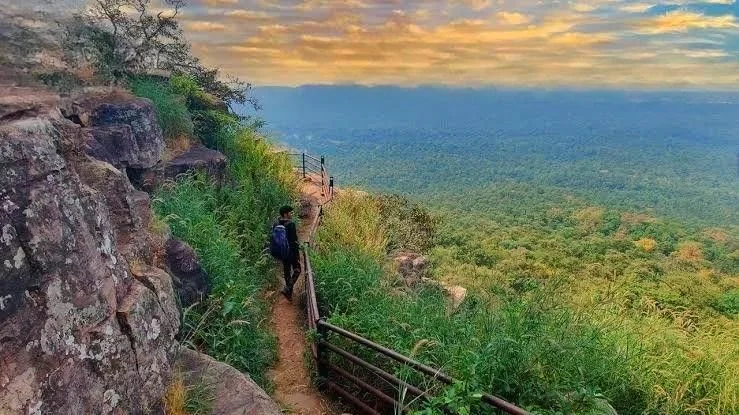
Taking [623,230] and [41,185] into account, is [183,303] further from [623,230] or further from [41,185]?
[623,230]

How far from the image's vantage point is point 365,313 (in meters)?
7.03

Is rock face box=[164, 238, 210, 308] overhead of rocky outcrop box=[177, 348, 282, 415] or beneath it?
overhead

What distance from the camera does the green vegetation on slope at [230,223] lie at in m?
6.45

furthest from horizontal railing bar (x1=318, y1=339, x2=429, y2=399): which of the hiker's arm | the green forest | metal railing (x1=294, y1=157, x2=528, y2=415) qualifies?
the hiker's arm

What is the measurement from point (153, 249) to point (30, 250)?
272 centimetres

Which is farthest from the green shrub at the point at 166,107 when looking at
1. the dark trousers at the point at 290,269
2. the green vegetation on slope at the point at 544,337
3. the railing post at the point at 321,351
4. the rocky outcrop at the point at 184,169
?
the railing post at the point at 321,351

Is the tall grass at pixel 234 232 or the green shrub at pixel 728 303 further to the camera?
the green shrub at pixel 728 303

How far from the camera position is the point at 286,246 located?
929 cm

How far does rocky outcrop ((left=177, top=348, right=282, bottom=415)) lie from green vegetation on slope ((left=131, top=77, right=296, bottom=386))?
369 mm

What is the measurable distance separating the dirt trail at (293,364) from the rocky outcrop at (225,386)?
4.04ft

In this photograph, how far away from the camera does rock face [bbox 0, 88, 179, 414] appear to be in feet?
10.6

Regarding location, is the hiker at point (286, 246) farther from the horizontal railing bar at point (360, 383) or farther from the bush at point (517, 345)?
the horizontal railing bar at point (360, 383)

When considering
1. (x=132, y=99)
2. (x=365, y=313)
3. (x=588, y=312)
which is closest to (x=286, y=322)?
(x=365, y=313)

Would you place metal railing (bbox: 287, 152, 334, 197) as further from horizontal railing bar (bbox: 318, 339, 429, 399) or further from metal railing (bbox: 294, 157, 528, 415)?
horizontal railing bar (bbox: 318, 339, 429, 399)
